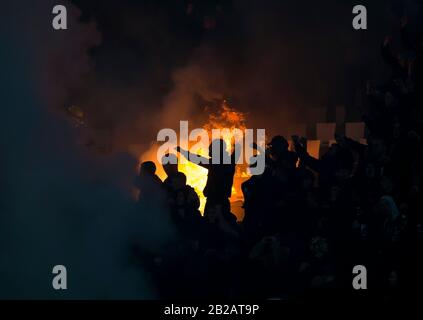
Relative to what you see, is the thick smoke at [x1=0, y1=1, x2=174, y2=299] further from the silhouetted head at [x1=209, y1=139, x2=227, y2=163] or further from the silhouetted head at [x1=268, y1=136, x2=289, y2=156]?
the silhouetted head at [x1=268, y1=136, x2=289, y2=156]

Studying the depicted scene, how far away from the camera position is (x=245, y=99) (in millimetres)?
13250

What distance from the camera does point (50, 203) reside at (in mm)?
9203

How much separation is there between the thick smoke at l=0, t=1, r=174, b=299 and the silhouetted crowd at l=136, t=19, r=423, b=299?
294 mm

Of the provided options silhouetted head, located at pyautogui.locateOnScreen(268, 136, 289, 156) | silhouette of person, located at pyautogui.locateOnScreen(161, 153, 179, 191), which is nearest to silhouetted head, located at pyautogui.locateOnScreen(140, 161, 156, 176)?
silhouette of person, located at pyautogui.locateOnScreen(161, 153, 179, 191)

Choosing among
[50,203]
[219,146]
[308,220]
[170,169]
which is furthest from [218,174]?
[50,203]

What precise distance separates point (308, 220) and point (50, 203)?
7.80ft

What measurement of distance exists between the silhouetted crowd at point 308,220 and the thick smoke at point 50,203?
294 millimetres

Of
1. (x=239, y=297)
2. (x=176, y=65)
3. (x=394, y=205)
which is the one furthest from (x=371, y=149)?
(x=176, y=65)

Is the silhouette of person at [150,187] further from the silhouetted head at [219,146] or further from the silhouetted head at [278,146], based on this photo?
the silhouetted head at [278,146]

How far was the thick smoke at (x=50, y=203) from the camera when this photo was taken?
8.97m

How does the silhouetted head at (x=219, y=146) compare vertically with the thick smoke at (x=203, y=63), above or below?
below

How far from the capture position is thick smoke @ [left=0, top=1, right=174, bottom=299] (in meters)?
8.97

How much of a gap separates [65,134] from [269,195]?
6.62 feet

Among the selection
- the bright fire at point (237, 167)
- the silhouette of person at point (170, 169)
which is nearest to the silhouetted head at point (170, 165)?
the silhouette of person at point (170, 169)
